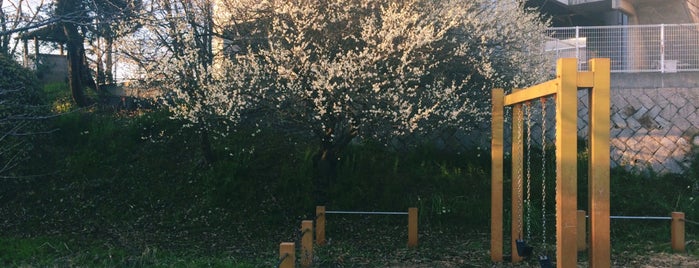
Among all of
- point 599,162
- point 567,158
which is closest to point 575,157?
point 567,158

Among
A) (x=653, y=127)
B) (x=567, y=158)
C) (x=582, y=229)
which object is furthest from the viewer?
(x=653, y=127)

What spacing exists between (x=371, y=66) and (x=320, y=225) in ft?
7.71

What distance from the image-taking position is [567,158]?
189 inches

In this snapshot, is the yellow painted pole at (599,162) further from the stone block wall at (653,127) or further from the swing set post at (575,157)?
the stone block wall at (653,127)

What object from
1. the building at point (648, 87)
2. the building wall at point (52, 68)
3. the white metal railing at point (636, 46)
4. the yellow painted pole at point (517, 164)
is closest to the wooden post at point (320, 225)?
the yellow painted pole at point (517, 164)

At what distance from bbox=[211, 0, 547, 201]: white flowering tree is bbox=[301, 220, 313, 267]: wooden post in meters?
1.63

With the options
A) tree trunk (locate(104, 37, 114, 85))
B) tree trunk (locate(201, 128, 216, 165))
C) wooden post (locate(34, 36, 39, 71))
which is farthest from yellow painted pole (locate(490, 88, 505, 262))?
wooden post (locate(34, 36, 39, 71))

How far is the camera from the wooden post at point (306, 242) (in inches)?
260

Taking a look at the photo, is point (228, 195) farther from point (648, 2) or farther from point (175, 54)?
point (648, 2)

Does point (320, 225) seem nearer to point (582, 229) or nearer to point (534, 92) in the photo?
point (582, 229)

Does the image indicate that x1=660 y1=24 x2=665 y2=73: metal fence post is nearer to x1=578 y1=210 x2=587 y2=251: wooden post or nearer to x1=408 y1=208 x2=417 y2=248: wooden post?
x1=578 y1=210 x2=587 y2=251: wooden post

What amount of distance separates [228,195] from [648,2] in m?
13.7

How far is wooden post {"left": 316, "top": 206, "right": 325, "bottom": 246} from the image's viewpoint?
26.3 ft

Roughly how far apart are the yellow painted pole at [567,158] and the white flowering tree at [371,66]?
277 cm
